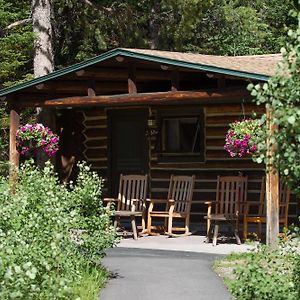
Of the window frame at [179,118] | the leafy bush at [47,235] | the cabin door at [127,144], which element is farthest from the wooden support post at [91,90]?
the leafy bush at [47,235]

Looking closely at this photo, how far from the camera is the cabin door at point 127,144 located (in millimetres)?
15125

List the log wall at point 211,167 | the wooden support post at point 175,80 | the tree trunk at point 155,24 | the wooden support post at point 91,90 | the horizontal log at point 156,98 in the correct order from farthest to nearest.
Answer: the tree trunk at point 155,24 < the log wall at point 211,167 < the wooden support post at point 91,90 < the wooden support post at point 175,80 < the horizontal log at point 156,98

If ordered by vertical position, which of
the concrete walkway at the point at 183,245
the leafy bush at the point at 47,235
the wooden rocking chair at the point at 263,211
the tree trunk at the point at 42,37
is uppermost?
the tree trunk at the point at 42,37

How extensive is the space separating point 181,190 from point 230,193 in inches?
37.9

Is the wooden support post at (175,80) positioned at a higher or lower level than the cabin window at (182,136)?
higher

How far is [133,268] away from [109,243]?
1388 mm

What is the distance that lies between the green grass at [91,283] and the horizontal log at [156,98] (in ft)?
11.4

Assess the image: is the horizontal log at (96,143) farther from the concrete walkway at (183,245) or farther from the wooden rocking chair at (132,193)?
the concrete walkway at (183,245)

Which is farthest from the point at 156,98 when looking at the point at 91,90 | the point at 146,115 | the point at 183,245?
the point at 146,115

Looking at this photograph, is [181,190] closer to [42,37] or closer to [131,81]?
[131,81]

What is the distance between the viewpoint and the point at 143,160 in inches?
596

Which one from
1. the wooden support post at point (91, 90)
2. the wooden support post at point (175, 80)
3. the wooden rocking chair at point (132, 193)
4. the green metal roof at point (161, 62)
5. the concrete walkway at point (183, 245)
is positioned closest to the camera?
the green metal roof at point (161, 62)

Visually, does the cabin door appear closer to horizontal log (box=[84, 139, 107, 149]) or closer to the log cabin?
the log cabin

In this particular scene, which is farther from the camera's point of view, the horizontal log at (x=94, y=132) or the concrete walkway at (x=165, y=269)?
the horizontal log at (x=94, y=132)
